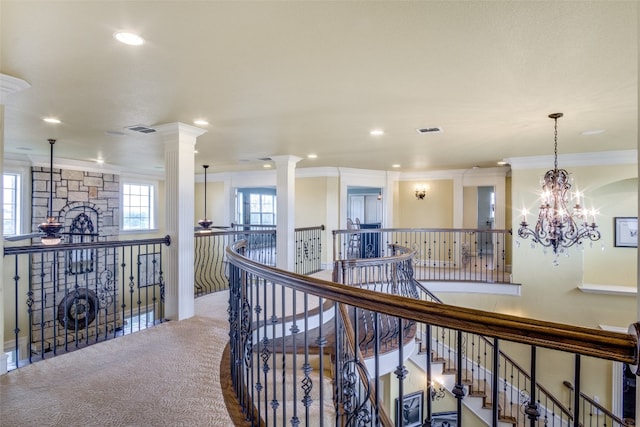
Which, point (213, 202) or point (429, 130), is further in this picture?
point (213, 202)

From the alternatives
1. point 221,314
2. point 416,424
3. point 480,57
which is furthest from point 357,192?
point 480,57

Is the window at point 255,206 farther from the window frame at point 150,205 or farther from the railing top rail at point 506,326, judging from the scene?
the railing top rail at point 506,326

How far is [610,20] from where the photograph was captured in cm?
179

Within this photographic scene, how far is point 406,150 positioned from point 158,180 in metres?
6.77

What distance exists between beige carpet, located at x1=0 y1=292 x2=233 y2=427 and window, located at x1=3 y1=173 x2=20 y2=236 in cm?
476

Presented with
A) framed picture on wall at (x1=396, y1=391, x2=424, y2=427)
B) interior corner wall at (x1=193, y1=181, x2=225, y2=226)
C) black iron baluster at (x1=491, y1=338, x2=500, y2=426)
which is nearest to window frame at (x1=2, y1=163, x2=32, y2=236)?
interior corner wall at (x1=193, y1=181, x2=225, y2=226)

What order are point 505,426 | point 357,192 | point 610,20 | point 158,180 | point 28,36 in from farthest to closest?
point 357,192 < point 158,180 < point 505,426 < point 28,36 < point 610,20

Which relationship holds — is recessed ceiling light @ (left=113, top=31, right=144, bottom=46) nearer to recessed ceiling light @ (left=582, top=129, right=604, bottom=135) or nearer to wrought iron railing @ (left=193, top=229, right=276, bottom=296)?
wrought iron railing @ (left=193, top=229, right=276, bottom=296)

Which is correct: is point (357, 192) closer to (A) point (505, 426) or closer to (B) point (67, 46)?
(A) point (505, 426)

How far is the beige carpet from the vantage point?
2145mm

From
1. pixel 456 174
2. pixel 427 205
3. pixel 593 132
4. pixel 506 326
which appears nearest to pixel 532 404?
pixel 506 326

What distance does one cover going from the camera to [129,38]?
2.00m

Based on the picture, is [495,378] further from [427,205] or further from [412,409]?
[427,205]

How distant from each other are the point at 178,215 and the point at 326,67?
250 cm
